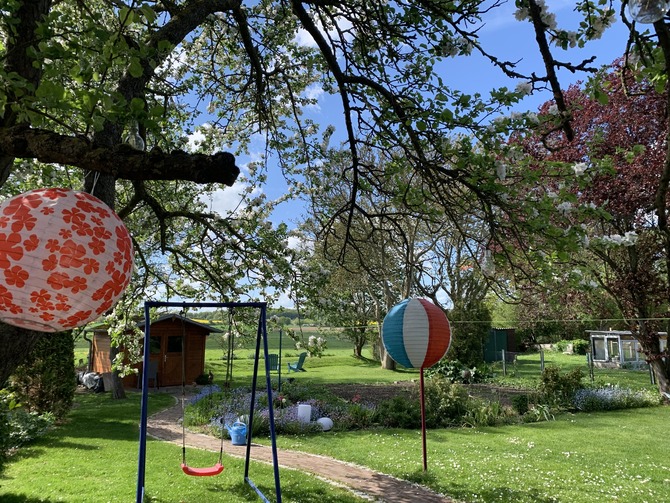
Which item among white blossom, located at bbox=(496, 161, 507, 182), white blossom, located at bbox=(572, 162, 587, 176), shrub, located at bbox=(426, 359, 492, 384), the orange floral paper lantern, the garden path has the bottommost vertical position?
the garden path

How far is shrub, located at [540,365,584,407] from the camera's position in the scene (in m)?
13.7

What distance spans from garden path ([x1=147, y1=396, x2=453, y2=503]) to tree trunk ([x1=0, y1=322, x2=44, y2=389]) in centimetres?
490

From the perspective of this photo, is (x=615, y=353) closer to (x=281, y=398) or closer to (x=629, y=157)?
(x=281, y=398)

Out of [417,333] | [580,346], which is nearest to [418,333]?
[417,333]

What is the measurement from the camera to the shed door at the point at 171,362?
813 inches

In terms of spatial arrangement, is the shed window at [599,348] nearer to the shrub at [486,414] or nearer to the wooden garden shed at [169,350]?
the shrub at [486,414]

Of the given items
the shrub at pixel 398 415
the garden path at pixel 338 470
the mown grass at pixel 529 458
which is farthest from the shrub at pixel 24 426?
the shrub at pixel 398 415

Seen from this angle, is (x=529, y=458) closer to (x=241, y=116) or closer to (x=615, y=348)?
(x=241, y=116)

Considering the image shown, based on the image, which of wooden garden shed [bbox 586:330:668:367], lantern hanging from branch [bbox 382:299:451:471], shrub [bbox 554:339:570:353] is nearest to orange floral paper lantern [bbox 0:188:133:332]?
lantern hanging from branch [bbox 382:299:451:471]

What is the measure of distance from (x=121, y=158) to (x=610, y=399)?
50.9 feet

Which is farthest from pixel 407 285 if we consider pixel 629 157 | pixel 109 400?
pixel 629 157

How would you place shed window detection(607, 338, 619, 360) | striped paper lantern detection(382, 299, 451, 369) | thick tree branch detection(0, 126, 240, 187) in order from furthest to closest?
shed window detection(607, 338, 619, 360) < striped paper lantern detection(382, 299, 451, 369) < thick tree branch detection(0, 126, 240, 187)

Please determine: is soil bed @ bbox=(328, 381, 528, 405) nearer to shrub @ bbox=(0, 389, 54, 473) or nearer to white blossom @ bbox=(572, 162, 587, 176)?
shrub @ bbox=(0, 389, 54, 473)

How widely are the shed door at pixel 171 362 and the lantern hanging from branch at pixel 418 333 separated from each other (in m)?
15.2
